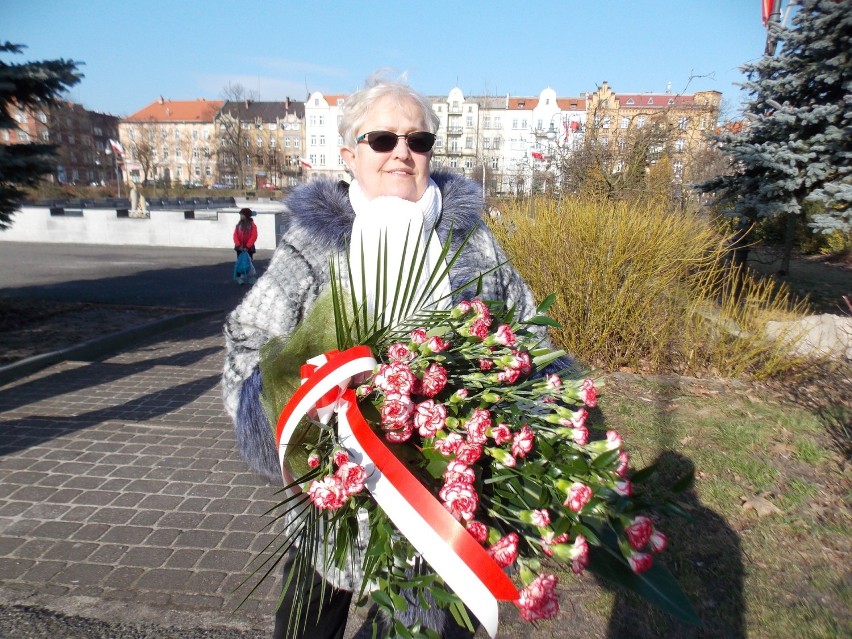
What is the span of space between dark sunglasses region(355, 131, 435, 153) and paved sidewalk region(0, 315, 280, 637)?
86.4 inches

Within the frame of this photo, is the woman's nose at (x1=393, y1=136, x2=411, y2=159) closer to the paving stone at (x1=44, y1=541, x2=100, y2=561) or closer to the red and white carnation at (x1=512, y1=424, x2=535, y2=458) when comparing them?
the red and white carnation at (x1=512, y1=424, x2=535, y2=458)

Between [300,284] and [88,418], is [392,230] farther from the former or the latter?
[88,418]

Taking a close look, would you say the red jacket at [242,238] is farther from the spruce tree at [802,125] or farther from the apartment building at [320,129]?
the apartment building at [320,129]

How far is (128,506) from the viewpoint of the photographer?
3.90 meters

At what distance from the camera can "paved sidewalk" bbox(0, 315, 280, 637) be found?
3020mm

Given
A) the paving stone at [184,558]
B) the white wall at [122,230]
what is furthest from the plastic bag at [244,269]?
the paving stone at [184,558]

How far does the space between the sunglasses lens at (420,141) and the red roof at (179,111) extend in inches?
4111

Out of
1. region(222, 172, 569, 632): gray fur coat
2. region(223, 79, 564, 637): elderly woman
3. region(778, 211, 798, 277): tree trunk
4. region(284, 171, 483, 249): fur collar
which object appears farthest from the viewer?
region(778, 211, 798, 277): tree trunk

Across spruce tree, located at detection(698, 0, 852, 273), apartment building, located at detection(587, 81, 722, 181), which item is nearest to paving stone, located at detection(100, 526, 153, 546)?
spruce tree, located at detection(698, 0, 852, 273)

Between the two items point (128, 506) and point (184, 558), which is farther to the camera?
point (128, 506)

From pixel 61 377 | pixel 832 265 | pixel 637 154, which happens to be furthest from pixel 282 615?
pixel 832 265

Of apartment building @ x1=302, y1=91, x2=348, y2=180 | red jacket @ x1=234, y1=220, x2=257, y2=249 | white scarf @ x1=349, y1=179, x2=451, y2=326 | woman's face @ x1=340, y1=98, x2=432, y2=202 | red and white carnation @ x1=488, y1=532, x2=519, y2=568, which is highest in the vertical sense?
apartment building @ x1=302, y1=91, x2=348, y2=180

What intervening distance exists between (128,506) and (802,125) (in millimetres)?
8193

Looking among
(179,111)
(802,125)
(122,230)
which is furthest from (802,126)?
(179,111)
